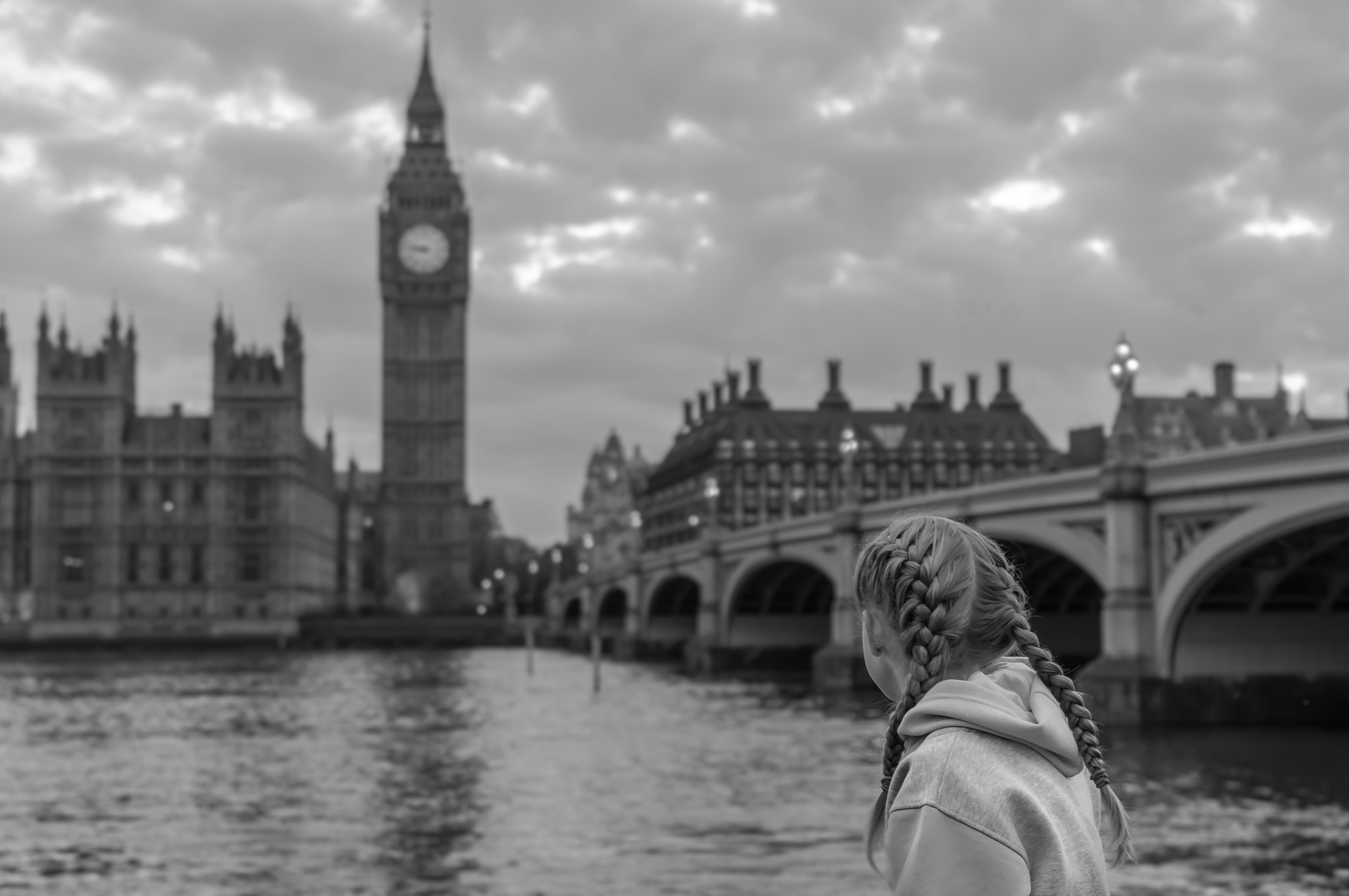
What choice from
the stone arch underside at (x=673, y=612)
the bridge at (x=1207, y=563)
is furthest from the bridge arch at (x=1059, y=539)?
the stone arch underside at (x=673, y=612)

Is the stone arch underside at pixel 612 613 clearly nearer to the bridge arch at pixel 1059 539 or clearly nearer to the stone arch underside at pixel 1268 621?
the bridge arch at pixel 1059 539

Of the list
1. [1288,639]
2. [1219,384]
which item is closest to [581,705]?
[1288,639]

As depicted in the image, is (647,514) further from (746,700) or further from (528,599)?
(746,700)

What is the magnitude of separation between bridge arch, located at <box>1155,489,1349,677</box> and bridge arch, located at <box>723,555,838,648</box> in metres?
35.1

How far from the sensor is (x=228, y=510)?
407ft

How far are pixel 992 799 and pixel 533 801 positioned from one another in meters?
24.1

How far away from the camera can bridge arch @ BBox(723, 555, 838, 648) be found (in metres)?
74.3

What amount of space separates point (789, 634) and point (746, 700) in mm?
28099

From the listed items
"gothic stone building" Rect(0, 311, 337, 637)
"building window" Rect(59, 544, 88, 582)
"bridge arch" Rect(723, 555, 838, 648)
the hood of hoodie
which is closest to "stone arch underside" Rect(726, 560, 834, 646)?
"bridge arch" Rect(723, 555, 838, 648)

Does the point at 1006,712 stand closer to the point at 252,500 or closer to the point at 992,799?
the point at 992,799

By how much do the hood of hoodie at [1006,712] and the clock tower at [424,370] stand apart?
5703 inches

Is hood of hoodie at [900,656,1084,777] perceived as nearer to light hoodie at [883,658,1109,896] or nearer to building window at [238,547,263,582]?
light hoodie at [883,658,1109,896]

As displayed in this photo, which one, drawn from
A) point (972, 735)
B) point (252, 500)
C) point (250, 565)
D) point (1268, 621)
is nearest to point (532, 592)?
point (252, 500)

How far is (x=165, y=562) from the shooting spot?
121438 mm
